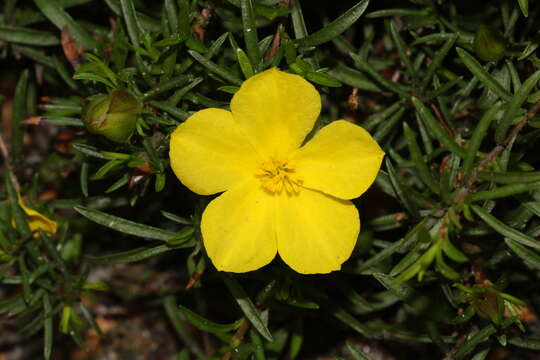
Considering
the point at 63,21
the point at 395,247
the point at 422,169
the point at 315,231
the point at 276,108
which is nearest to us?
the point at 276,108

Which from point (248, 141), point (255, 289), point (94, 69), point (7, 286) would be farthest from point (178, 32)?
point (7, 286)

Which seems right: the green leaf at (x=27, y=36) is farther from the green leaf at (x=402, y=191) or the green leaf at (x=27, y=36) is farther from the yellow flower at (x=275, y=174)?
the green leaf at (x=402, y=191)

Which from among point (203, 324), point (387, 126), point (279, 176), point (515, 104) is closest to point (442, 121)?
point (387, 126)

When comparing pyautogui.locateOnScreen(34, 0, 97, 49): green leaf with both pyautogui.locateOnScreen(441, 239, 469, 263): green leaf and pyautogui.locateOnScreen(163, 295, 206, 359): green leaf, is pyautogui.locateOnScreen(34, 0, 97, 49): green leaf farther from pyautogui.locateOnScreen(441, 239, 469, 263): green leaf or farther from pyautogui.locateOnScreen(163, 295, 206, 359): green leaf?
pyautogui.locateOnScreen(441, 239, 469, 263): green leaf

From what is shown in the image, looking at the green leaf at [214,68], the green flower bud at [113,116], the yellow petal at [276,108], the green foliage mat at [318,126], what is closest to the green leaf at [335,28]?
the green foliage mat at [318,126]

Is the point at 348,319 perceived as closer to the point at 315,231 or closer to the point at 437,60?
the point at 315,231

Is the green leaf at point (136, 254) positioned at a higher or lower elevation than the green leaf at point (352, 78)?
lower
